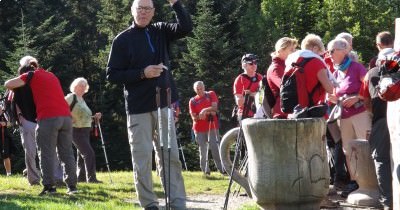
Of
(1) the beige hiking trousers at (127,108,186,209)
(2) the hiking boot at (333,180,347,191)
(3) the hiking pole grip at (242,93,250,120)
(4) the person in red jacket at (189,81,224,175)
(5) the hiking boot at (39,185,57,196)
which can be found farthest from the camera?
(4) the person in red jacket at (189,81,224,175)

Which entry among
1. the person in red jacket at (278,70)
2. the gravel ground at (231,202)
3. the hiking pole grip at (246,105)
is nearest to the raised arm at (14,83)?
the gravel ground at (231,202)

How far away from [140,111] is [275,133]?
1421 millimetres

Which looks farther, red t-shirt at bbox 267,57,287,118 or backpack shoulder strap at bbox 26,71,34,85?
backpack shoulder strap at bbox 26,71,34,85

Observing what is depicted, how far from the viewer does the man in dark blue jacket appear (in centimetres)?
627

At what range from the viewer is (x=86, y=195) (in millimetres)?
8852

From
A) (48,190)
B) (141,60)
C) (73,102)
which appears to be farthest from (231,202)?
(73,102)

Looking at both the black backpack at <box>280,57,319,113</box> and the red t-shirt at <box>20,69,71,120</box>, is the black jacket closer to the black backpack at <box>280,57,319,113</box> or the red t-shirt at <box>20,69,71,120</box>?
the black backpack at <box>280,57,319,113</box>

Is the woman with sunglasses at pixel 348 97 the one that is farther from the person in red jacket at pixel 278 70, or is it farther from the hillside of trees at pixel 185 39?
the hillside of trees at pixel 185 39

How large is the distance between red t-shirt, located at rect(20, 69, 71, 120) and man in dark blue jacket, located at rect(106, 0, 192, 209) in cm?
272

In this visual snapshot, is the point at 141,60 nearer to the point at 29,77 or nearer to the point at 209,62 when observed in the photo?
the point at 29,77

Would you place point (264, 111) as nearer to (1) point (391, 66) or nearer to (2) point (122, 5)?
(1) point (391, 66)

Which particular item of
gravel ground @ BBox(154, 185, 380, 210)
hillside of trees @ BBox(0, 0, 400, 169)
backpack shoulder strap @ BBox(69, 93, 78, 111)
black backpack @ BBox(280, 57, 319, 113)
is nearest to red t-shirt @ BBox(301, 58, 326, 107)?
black backpack @ BBox(280, 57, 319, 113)

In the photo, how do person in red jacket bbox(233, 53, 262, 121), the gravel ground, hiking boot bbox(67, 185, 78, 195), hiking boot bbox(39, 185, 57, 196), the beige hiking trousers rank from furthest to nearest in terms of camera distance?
person in red jacket bbox(233, 53, 262, 121)
hiking boot bbox(67, 185, 78, 195)
hiking boot bbox(39, 185, 57, 196)
the gravel ground
the beige hiking trousers

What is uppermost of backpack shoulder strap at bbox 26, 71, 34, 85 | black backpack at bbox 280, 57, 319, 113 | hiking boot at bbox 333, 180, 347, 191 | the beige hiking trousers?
backpack shoulder strap at bbox 26, 71, 34, 85
